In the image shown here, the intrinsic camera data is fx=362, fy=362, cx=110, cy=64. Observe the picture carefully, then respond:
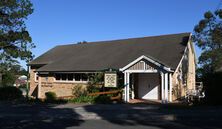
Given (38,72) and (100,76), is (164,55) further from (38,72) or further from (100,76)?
(38,72)

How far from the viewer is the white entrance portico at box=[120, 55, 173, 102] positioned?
80.3ft

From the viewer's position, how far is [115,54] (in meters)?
32.5

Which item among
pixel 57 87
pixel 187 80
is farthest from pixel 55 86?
pixel 187 80

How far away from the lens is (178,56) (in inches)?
1066

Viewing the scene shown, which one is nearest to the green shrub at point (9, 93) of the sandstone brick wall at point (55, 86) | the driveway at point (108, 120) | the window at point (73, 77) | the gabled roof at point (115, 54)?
the sandstone brick wall at point (55, 86)

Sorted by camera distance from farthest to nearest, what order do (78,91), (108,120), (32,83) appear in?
1. (32,83)
2. (78,91)
3. (108,120)

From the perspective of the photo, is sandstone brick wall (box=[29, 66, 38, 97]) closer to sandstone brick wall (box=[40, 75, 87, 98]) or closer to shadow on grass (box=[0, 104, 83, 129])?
sandstone brick wall (box=[40, 75, 87, 98])

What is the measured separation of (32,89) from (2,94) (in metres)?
7.07

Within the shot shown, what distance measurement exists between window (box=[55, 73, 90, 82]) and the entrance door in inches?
187

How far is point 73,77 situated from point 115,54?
4.27 m

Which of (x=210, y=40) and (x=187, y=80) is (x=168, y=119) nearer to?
(x=187, y=80)

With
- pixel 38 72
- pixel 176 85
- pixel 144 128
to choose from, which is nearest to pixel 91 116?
pixel 144 128

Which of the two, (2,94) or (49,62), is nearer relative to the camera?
(2,94)

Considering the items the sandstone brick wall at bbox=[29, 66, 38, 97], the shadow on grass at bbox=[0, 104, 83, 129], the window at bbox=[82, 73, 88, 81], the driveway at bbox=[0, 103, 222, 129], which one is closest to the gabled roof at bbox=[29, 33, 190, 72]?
the window at bbox=[82, 73, 88, 81]
